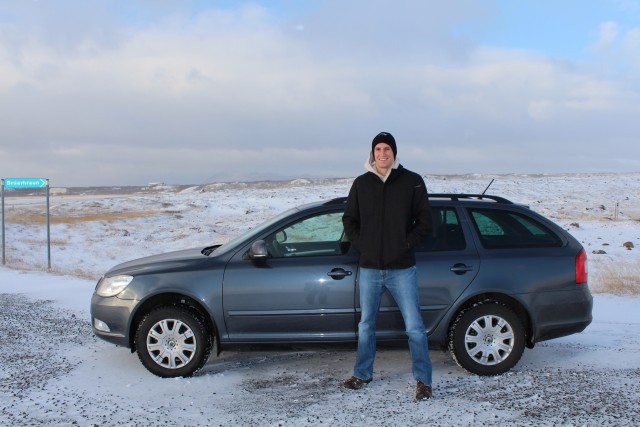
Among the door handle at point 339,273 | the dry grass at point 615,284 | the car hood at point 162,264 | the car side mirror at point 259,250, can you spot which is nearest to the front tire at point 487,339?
the door handle at point 339,273

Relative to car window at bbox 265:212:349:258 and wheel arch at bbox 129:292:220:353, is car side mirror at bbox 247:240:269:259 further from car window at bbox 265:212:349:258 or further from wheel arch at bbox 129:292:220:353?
wheel arch at bbox 129:292:220:353

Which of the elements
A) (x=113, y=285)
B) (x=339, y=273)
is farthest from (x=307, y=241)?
(x=113, y=285)

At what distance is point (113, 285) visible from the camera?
5.49 m

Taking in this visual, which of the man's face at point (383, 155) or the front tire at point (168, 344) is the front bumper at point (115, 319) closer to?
the front tire at point (168, 344)

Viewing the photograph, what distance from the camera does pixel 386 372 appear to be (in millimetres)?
5465

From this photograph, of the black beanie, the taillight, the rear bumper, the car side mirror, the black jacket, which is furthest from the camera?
the taillight

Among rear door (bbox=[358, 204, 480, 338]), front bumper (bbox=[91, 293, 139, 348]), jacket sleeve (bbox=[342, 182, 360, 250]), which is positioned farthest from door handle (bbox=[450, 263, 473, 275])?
front bumper (bbox=[91, 293, 139, 348])

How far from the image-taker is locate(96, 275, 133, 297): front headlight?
17.8 ft

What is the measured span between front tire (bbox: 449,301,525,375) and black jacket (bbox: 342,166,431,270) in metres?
0.94

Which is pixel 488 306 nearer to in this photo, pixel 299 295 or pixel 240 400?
pixel 299 295

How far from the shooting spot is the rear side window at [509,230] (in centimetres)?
550

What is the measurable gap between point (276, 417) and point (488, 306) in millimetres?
2080

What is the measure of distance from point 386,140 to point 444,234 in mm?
1167

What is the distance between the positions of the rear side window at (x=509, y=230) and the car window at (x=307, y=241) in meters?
1.23
